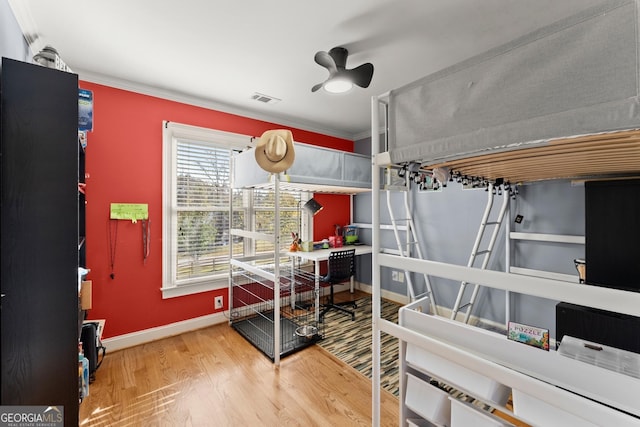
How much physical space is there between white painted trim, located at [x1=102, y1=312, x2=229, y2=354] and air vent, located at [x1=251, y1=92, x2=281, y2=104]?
2490 mm

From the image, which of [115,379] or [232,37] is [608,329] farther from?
[115,379]

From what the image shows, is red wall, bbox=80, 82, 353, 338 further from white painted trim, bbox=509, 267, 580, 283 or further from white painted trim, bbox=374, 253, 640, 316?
white painted trim, bbox=509, 267, 580, 283

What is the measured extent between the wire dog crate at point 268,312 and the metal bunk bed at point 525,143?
157 centimetres

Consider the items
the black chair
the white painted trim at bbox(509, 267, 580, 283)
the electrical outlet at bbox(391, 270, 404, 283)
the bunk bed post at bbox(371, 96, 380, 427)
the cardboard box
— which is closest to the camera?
the bunk bed post at bbox(371, 96, 380, 427)

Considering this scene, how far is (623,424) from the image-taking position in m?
0.70

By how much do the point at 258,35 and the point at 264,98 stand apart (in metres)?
1.11

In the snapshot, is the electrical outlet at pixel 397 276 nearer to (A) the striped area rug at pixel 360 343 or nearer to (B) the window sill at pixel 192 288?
(A) the striped area rug at pixel 360 343

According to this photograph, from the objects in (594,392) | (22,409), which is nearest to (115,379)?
(22,409)

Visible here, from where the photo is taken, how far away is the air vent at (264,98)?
9.78 feet

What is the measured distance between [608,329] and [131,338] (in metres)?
3.75

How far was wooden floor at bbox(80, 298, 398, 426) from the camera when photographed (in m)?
1.79

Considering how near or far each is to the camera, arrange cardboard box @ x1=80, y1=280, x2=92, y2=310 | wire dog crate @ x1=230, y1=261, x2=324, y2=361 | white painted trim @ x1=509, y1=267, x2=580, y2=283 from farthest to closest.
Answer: wire dog crate @ x1=230, y1=261, x2=324, y2=361 → white painted trim @ x1=509, y1=267, x2=580, y2=283 → cardboard box @ x1=80, y1=280, x2=92, y2=310

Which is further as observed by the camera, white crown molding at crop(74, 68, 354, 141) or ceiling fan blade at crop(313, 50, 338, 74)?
white crown molding at crop(74, 68, 354, 141)

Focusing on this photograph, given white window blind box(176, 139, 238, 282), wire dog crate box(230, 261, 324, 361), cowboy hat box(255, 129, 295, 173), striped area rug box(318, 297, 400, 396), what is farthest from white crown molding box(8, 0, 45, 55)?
striped area rug box(318, 297, 400, 396)
